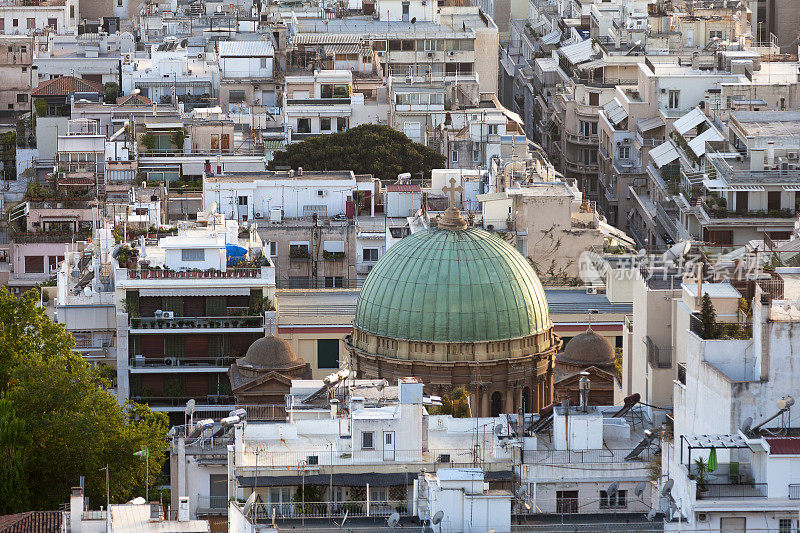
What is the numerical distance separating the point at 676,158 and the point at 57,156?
36.2m

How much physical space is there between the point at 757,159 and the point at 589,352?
31.5 meters

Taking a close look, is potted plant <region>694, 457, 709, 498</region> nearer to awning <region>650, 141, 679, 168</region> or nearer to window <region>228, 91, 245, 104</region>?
awning <region>650, 141, 679, 168</region>

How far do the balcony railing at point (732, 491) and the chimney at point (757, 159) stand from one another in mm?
64208

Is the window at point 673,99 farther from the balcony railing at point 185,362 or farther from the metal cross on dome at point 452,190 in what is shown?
the balcony railing at point 185,362

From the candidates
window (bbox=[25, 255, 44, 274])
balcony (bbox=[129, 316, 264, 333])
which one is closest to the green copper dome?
balcony (bbox=[129, 316, 264, 333])

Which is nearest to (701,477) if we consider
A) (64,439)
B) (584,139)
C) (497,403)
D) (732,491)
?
(732,491)

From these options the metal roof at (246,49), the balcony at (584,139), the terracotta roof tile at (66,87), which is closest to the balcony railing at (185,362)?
the terracotta roof tile at (66,87)

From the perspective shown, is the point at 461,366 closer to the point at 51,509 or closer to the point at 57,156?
the point at 51,509

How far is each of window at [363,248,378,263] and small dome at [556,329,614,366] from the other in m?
23.4

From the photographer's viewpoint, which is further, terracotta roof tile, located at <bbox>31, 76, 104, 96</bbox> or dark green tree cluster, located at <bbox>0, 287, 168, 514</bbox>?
terracotta roof tile, located at <bbox>31, 76, 104, 96</bbox>

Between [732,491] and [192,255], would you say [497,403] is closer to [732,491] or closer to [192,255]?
[192,255]

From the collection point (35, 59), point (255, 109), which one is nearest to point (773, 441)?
point (255, 109)

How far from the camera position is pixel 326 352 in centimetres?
11738

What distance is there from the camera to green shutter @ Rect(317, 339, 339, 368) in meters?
117
